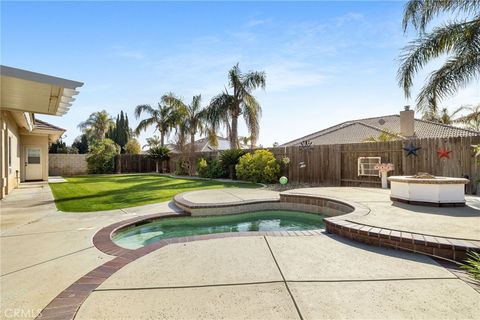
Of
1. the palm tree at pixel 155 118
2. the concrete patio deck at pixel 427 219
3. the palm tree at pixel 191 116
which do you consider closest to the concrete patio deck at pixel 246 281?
the concrete patio deck at pixel 427 219

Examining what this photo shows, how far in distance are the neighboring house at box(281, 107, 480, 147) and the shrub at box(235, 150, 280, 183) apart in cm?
593

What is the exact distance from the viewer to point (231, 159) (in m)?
16.9

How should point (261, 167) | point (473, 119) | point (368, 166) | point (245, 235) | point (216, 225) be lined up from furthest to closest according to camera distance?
point (473, 119) → point (261, 167) → point (368, 166) → point (216, 225) → point (245, 235)

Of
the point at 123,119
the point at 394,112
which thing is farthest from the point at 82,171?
the point at 394,112

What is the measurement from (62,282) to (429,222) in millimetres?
5807

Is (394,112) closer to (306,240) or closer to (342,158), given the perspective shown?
(342,158)

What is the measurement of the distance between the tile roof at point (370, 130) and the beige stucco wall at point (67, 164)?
19017mm

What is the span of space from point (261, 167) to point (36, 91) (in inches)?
405

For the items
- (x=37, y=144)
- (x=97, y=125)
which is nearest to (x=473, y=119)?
(x=37, y=144)

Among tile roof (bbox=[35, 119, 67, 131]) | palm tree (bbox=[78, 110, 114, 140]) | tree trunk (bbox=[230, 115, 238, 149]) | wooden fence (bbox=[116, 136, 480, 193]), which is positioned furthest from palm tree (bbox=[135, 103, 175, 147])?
wooden fence (bbox=[116, 136, 480, 193])

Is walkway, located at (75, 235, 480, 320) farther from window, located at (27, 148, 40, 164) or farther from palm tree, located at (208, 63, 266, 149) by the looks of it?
window, located at (27, 148, 40, 164)

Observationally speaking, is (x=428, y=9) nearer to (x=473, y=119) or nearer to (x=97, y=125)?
(x=473, y=119)

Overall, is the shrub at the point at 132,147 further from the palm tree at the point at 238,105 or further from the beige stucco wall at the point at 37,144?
the palm tree at the point at 238,105

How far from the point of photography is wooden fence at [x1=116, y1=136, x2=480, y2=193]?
8.85m
